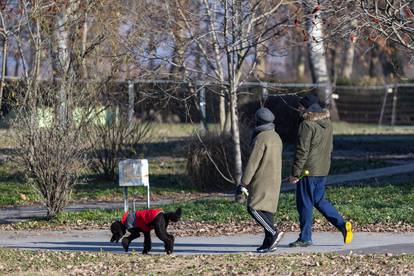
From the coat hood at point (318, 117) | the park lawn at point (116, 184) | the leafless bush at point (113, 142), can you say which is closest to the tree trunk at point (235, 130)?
the park lawn at point (116, 184)

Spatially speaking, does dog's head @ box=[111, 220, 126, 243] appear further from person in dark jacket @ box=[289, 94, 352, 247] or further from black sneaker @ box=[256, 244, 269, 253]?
person in dark jacket @ box=[289, 94, 352, 247]

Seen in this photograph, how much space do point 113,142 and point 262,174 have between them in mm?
8584

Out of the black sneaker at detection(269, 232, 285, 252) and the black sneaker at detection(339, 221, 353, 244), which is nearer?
the black sneaker at detection(269, 232, 285, 252)

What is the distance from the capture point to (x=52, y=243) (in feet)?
41.4

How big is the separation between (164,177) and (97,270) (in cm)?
1051

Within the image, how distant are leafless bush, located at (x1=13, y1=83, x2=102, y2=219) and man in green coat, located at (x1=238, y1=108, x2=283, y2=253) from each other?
3.96 metres

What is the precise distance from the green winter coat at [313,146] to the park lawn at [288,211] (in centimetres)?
226

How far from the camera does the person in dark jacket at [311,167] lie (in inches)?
450

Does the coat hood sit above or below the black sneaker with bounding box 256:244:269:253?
above

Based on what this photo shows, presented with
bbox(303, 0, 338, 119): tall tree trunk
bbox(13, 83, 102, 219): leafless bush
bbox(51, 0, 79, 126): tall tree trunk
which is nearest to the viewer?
bbox(13, 83, 102, 219): leafless bush

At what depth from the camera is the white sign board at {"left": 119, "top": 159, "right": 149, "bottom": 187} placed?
13883 millimetres

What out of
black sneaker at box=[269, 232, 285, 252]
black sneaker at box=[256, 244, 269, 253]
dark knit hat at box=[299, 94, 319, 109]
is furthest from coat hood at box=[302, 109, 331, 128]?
black sneaker at box=[256, 244, 269, 253]

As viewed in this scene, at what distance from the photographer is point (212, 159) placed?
59.6 feet

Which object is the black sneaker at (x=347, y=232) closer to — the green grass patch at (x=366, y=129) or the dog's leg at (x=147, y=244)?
the dog's leg at (x=147, y=244)
